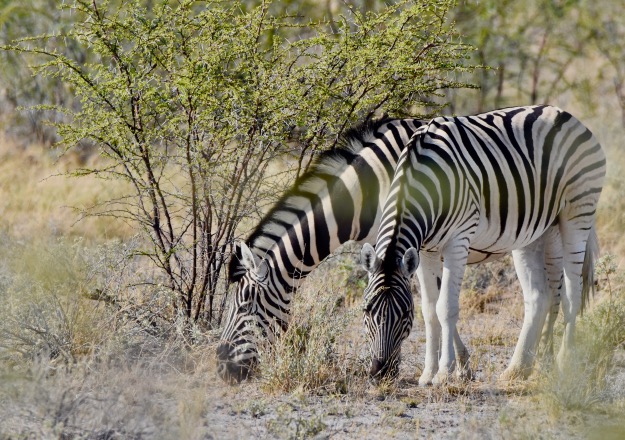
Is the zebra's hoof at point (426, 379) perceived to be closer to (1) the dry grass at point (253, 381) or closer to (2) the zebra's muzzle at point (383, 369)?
(1) the dry grass at point (253, 381)

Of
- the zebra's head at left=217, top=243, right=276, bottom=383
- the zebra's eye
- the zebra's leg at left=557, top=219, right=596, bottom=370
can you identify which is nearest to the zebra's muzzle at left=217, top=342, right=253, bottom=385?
the zebra's head at left=217, top=243, right=276, bottom=383

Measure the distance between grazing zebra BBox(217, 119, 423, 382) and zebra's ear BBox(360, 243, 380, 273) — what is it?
708mm

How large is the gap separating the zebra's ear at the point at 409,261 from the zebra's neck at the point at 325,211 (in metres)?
0.79

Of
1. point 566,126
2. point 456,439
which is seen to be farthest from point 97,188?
point 456,439

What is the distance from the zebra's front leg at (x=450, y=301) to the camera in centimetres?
632

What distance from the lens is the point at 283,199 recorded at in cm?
667

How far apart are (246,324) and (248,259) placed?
410 millimetres

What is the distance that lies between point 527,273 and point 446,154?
4.96 feet

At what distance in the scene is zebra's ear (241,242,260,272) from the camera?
20.9 feet

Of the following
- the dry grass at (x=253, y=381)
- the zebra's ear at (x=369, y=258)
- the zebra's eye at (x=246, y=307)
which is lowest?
the dry grass at (x=253, y=381)

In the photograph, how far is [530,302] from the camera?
7.41 meters

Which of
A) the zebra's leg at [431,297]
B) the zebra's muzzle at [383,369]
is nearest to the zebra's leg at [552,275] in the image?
the zebra's leg at [431,297]

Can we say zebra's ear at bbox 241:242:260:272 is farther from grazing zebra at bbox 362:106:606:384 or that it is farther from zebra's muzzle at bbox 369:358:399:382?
zebra's muzzle at bbox 369:358:399:382

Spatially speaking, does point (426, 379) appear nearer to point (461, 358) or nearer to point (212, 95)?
point (461, 358)
